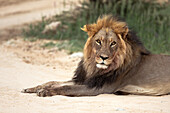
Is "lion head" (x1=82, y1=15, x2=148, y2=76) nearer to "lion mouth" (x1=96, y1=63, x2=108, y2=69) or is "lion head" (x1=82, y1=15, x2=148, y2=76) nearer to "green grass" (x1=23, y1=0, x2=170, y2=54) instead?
"lion mouth" (x1=96, y1=63, x2=108, y2=69)

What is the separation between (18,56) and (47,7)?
742 centimetres

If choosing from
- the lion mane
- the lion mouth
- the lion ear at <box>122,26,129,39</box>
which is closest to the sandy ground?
the lion mane

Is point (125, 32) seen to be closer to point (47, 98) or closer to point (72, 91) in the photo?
point (72, 91)

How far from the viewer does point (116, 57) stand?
208 inches

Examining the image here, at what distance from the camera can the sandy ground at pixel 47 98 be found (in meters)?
4.35

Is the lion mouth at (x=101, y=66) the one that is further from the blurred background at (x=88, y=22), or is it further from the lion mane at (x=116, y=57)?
the blurred background at (x=88, y=22)

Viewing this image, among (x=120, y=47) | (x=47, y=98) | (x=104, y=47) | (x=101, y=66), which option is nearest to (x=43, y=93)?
(x=47, y=98)

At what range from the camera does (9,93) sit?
515 cm

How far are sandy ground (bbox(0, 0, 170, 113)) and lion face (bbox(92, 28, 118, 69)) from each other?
0.52 m

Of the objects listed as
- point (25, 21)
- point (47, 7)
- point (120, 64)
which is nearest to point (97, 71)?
point (120, 64)

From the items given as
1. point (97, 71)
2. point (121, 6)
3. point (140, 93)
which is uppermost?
point (121, 6)

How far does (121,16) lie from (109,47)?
5.04 meters

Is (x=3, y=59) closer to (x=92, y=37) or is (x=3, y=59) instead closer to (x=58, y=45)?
(x=58, y=45)

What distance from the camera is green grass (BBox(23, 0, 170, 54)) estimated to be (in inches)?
389
